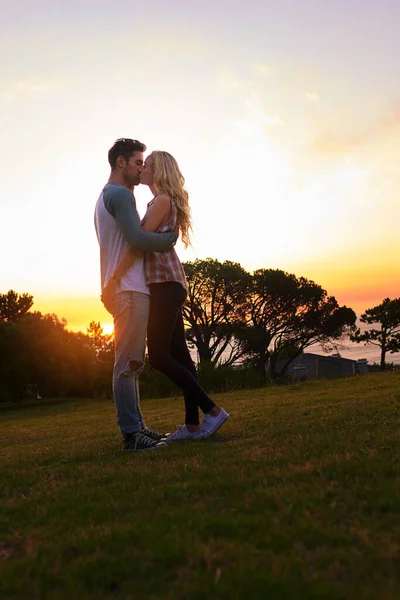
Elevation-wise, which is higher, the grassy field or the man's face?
the man's face

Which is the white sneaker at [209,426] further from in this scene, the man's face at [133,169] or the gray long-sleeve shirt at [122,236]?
the man's face at [133,169]

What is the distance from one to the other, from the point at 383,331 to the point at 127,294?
36666mm

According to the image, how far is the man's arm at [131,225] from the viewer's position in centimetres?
409

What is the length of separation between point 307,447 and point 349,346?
3852cm

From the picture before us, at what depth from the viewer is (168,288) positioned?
428cm

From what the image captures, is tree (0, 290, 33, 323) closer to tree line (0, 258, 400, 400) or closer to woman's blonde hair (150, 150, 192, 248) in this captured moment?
tree line (0, 258, 400, 400)

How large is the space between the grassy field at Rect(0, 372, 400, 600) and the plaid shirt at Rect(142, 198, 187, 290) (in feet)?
4.81

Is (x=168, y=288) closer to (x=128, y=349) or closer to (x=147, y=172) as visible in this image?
(x=128, y=349)

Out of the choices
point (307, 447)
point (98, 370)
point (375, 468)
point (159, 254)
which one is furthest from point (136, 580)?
point (98, 370)

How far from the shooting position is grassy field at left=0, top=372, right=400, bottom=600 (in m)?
1.54

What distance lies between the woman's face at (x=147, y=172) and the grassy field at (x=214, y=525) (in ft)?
7.75

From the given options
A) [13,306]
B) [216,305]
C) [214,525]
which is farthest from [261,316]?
[214,525]

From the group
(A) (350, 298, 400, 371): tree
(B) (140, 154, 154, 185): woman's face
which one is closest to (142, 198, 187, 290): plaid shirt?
(B) (140, 154, 154, 185): woman's face

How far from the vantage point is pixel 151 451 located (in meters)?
3.92
